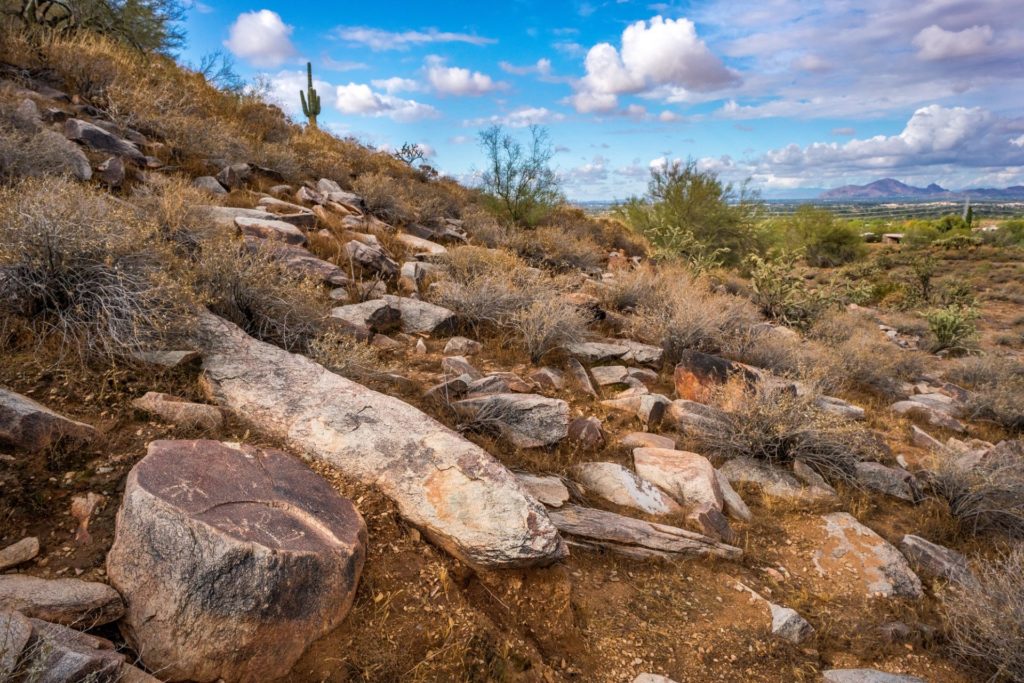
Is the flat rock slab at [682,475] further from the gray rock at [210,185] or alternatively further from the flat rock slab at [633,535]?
the gray rock at [210,185]

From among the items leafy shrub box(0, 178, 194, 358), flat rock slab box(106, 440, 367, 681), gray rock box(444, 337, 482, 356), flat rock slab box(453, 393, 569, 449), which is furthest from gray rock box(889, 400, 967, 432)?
leafy shrub box(0, 178, 194, 358)

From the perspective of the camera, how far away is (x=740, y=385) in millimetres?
4797

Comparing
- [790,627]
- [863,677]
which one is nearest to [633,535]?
[790,627]

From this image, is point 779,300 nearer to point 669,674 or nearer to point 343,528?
point 669,674

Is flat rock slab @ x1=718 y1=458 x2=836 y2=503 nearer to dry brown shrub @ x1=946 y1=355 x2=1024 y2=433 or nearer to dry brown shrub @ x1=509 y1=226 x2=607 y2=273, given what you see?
dry brown shrub @ x1=946 y1=355 x2=1024 y2=433

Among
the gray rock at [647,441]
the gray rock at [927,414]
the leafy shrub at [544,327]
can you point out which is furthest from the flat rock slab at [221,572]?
the gray rock at [927,414]

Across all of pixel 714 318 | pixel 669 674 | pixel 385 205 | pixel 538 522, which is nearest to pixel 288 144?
pixel 385 205

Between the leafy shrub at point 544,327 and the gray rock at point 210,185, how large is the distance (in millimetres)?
4257

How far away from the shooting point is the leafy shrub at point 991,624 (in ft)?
8.70

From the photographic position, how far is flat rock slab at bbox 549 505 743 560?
3061 mm

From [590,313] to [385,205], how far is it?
478 cm

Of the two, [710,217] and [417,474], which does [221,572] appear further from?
[710,217]

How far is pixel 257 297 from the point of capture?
13.1ft

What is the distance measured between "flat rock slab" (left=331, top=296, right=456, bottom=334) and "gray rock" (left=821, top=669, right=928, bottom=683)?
4131 millimetres
